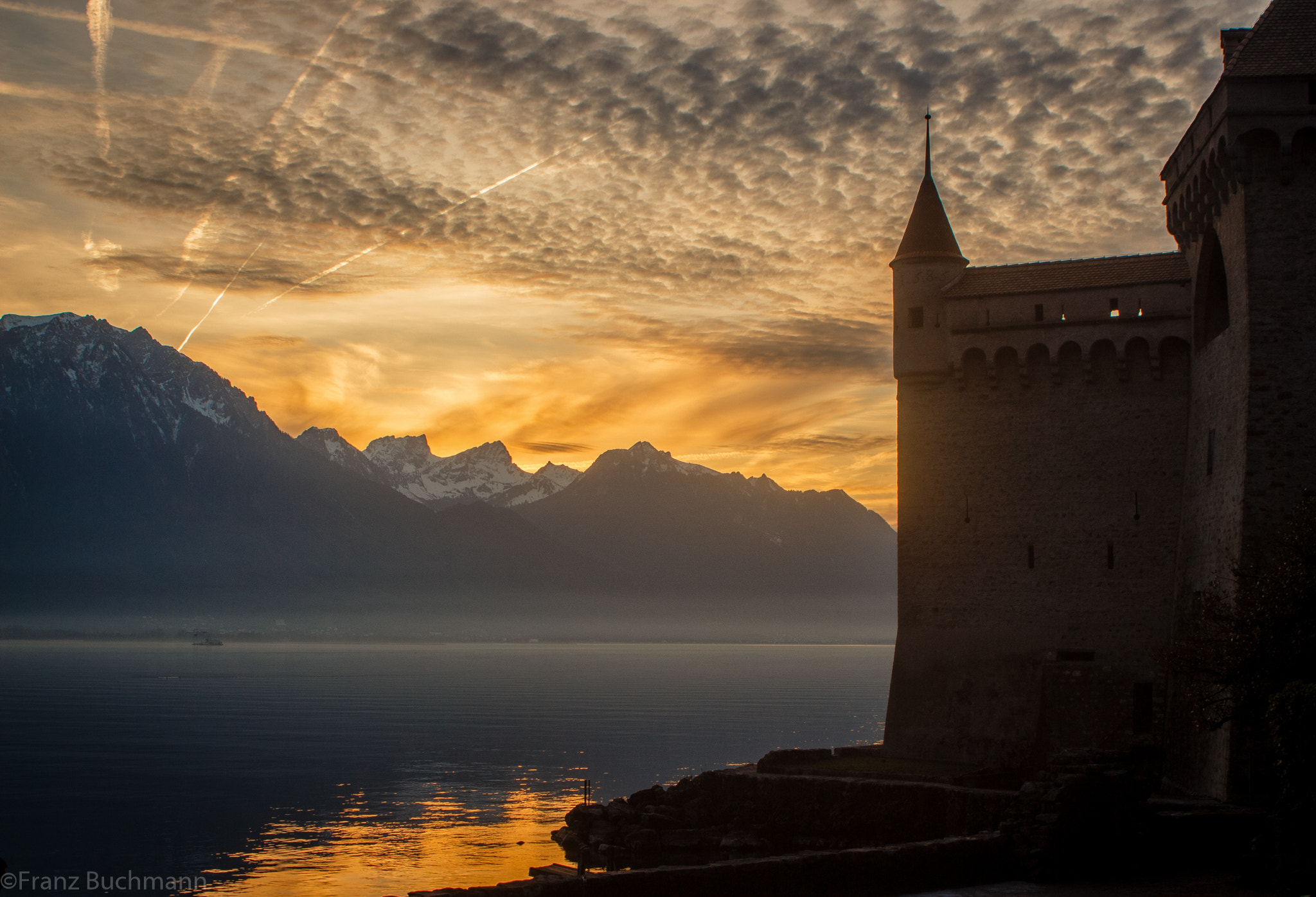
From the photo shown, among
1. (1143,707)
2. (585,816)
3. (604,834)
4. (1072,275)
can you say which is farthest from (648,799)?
(1072,275)

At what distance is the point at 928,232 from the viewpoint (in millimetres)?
39250

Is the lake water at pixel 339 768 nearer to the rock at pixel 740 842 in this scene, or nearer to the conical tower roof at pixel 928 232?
the rock at pixel 740 842

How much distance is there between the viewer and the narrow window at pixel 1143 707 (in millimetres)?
33562

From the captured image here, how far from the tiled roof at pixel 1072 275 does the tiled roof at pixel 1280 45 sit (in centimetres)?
692

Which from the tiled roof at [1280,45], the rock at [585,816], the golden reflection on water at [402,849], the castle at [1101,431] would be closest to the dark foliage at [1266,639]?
the castle at [1101,431]

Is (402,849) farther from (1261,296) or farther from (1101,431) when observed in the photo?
(1261,296)

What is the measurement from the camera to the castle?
2850 cm

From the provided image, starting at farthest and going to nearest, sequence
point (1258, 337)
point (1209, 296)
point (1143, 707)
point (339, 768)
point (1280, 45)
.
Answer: point (339, 768) → point (1143, 707) → point (1209, 296) → point (1280, 45) → point (1258, 337)

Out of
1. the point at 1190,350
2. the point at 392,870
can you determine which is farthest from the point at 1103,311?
the point at 392,870

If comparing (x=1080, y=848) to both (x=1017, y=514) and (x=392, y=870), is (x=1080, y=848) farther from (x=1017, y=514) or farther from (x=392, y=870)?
(x=392, y=870)

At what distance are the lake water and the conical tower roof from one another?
2387 centimetres

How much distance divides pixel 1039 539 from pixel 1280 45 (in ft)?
49.5

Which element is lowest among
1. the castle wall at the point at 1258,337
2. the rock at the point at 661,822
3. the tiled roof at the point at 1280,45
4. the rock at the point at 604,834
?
the rock at the point at 604,834

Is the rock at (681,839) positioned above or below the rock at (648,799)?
below
